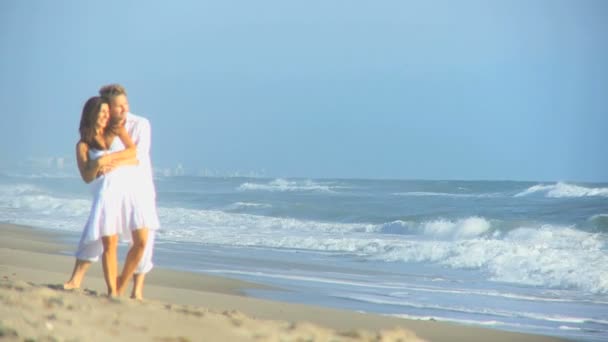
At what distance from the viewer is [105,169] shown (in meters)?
5.91

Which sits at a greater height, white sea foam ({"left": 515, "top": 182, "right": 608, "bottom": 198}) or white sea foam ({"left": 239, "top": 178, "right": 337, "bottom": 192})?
white sea foam ({"left": 515, "top": 182, "right": 608, "bottom": 198})

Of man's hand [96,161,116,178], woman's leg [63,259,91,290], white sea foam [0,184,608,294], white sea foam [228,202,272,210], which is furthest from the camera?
white sea foam [228,202,272,210]

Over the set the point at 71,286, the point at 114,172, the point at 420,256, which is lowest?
the point at 420,256

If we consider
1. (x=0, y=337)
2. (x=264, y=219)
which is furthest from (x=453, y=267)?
(x=264, y=219)

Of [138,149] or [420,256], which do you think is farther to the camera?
[420,256]

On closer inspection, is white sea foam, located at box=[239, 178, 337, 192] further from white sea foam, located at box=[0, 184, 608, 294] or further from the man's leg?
the man's leg

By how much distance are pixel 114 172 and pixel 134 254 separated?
63 cm

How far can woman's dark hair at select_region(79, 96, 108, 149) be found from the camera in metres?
5.97

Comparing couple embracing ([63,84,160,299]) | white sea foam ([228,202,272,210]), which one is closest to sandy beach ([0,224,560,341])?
couple embracing ([63,84,160,299])

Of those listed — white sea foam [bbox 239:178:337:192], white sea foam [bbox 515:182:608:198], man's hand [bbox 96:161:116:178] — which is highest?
man's hand [bbox 96:161:116:178]

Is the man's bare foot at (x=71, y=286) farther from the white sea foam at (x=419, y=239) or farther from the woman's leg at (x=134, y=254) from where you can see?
the white sea foam at (x=419, y=239)

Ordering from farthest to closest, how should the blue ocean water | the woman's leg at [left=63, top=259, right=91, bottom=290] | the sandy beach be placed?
the blue ocean water < the woman's leg at [left=63, top=259, right=91, bottom=290] < the sandy beach

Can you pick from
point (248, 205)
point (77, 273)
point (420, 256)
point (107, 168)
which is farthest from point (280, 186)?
point (107, 168)

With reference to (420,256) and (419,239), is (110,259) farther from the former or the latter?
(419,239)
